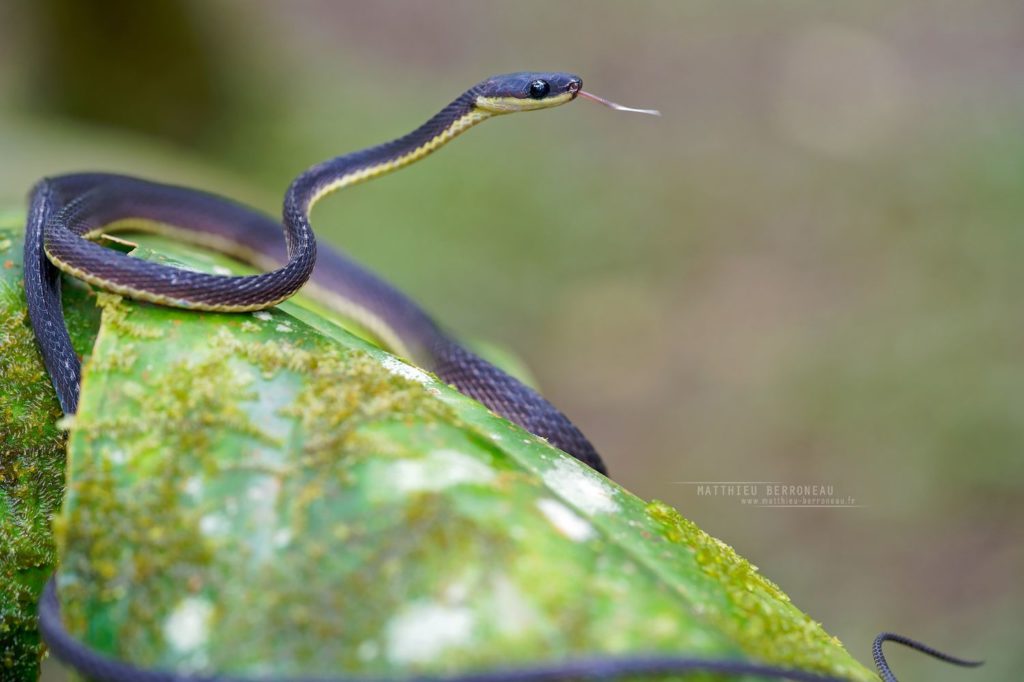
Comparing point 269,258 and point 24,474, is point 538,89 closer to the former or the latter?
point 269,258

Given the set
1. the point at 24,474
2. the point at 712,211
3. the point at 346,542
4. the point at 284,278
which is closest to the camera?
the point at 346,542

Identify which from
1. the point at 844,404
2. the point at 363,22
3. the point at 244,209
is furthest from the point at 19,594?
the point at 363,22

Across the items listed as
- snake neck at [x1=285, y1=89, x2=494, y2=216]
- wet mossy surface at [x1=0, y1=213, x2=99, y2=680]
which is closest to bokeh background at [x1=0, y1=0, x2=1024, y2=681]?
snake neck at [x1=285, y1=89, x2=494, y2=216]

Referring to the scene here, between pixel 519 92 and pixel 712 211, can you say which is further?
pixel 712 211

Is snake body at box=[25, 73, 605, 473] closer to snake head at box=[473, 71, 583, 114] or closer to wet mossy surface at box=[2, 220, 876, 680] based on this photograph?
snake head at box=[473, 71, 583, 114]

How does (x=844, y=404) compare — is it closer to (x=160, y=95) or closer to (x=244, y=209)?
(x=244, y=209)

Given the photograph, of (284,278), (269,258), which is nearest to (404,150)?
(269,258)

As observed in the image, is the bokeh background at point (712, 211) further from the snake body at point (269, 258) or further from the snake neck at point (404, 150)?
the snake neck at point (404, 150)
